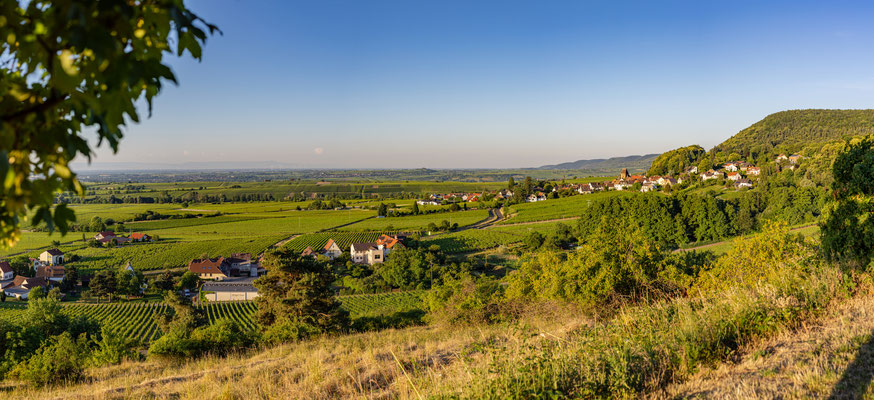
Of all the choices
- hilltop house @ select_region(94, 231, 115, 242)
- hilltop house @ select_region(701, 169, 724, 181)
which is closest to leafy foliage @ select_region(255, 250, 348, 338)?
hilltop house @ select_region(94, 231, 115, 242)

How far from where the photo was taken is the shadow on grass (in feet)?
11.4

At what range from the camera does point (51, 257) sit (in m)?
64.5

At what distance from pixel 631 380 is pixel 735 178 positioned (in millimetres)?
111590

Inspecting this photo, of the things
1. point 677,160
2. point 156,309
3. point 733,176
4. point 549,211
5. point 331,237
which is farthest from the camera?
point 677,160

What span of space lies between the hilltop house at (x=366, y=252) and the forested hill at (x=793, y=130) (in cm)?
10743

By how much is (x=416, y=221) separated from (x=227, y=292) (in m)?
46.4

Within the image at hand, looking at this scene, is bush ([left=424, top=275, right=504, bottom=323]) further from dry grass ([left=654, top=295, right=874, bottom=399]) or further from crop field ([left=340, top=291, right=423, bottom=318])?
crop field ([left=340, top=291, right=423, bottom=318])

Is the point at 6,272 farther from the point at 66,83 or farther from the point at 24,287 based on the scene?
the point at 66,83

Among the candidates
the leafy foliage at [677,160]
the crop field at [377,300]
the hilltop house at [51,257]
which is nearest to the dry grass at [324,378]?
the crop field at [377,300]

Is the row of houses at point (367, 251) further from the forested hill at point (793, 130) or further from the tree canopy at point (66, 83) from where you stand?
the forested hill at point (793, 130)

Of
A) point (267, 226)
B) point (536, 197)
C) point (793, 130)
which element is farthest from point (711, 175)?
point (267, 226)

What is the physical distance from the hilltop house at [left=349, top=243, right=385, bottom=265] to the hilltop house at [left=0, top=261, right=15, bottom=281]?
49107 mm

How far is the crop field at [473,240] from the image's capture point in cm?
6494

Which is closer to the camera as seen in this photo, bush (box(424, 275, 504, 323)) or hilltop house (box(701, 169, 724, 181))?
bush (box(424, 275, 504, 323))
